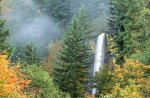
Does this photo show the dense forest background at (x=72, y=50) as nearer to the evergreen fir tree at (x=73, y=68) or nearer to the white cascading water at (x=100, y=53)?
the evergreen fir tree at (x=73, y=68)

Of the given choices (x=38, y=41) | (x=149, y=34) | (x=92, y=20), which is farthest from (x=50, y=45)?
(x=149, y=34)

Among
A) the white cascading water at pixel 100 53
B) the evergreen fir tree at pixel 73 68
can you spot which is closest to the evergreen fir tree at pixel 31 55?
the white cascading water at pixel 100 53

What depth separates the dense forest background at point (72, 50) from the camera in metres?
40.7

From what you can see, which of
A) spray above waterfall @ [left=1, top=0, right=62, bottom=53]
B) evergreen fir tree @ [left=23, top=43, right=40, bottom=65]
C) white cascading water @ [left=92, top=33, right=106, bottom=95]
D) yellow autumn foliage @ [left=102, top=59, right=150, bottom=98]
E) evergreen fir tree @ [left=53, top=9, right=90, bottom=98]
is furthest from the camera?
spray above waterfall @ [left=1, top=0, right=62, bottom=53]

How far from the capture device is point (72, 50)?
5691 cm

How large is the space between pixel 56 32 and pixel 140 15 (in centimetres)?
3973

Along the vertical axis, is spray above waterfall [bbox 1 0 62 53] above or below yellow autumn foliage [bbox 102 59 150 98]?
above

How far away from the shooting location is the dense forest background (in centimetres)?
4072

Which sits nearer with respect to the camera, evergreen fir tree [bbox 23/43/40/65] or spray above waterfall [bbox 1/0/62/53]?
evergreen fir tree [bbox 23/43/40/65]

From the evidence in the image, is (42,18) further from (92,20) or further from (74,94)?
(74,94)

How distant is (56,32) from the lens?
9944cm

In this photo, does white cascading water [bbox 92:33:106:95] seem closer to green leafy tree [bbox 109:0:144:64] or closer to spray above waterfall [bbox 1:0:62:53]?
green leafy tree [bbox 109:0:144:64]

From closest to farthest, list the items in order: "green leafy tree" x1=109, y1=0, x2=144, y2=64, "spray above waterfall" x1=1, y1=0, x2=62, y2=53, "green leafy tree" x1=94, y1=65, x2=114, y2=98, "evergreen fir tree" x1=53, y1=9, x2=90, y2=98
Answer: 1. "green leafy tree" x1=94, y1=65, x2=114, y2=98
2. "evergreen fir tree" x1=53, y1=9, x2=90, y2=98
3. "green leafy tree" x1=109, y1=0, x2=144, y2=64
4. "spray above waterfall" x1=1, y1=0, x2=62, y2=53

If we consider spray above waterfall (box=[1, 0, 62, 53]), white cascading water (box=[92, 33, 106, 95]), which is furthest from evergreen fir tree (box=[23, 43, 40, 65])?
spray above waterfall (box=[1, 0, 62, 53])
